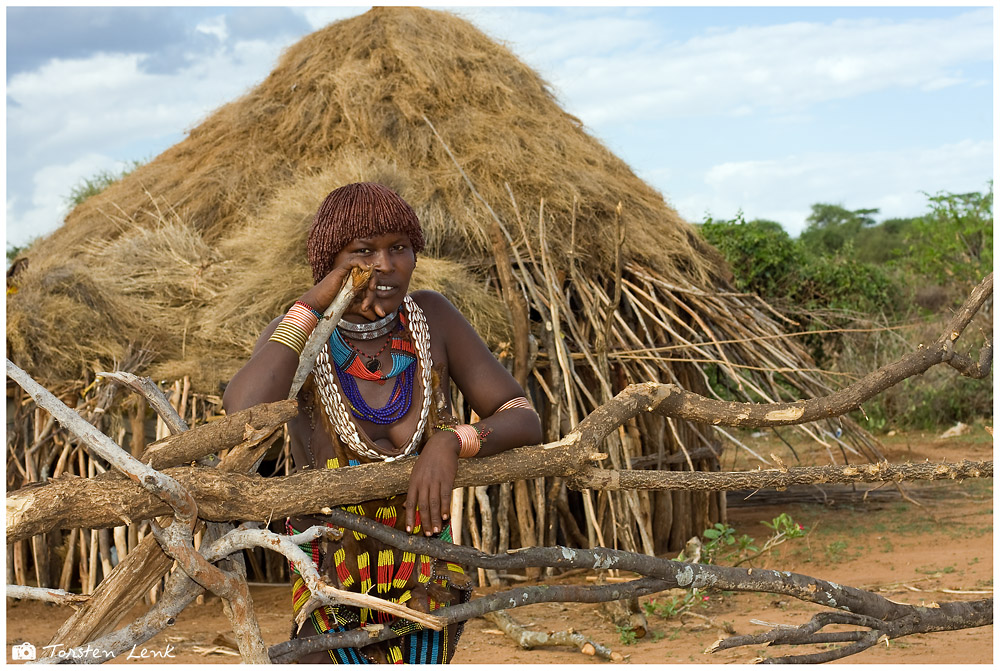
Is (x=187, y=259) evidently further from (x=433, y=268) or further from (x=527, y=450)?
(x=527, y=450)

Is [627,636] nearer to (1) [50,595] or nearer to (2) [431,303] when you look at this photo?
(2) [431,303]

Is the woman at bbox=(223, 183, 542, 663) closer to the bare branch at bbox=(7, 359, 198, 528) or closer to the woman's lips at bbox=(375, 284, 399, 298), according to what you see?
the woman's lips at bbox=(375, 284, 399, 298)

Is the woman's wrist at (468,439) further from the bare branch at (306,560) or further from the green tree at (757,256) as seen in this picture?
the green tree at (757,256)

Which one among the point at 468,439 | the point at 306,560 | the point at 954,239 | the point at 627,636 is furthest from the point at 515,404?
the point at 954,239

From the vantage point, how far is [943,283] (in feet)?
54.1

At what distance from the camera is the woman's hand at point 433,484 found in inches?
73.5

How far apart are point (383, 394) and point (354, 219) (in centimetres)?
43

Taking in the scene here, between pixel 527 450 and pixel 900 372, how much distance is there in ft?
3.18

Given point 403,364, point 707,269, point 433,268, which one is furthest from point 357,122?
point 403,364

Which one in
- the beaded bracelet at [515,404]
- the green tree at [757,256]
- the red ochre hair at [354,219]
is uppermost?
the green tree at [757,256]

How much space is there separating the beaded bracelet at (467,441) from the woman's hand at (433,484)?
0.05 m

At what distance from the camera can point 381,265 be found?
6.79ft

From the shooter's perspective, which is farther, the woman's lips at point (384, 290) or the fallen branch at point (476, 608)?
the woman's lips at point (384, 290)

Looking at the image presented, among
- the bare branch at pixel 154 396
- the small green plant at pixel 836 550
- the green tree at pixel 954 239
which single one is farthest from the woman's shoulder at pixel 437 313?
the green tree at pixel 954 239
